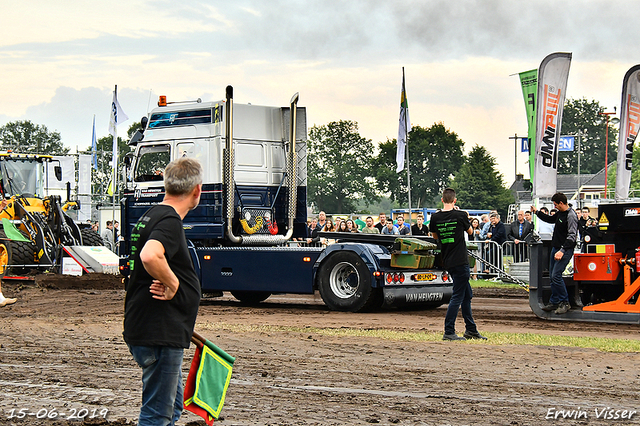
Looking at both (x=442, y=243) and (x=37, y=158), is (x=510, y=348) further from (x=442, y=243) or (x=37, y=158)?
(x=37, y=158)

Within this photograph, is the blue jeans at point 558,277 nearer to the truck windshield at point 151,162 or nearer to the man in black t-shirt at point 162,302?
the truck windshield at point 151,162

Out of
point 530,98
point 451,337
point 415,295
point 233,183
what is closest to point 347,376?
point 451,337

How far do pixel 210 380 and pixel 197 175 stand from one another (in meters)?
1.14

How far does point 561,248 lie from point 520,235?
8.23m

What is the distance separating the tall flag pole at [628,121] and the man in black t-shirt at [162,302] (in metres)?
14.9

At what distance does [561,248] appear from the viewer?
11.8 meters

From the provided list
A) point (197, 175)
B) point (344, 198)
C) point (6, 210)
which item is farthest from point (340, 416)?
point (344, 198)

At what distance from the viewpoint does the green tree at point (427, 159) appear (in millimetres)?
100438

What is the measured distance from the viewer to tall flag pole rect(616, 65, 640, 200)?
57.4ft

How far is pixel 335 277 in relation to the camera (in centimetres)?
1373

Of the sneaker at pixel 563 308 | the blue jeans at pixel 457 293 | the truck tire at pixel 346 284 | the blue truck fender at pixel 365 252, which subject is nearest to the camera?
the blue jeans at pixel 457 293

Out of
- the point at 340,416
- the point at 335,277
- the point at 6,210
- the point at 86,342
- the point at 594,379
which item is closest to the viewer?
the point at 340,416

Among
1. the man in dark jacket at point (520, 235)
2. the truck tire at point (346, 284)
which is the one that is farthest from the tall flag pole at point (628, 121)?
the truck tire at point (346, 284)

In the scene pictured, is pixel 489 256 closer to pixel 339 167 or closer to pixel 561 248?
pixel 561 248
